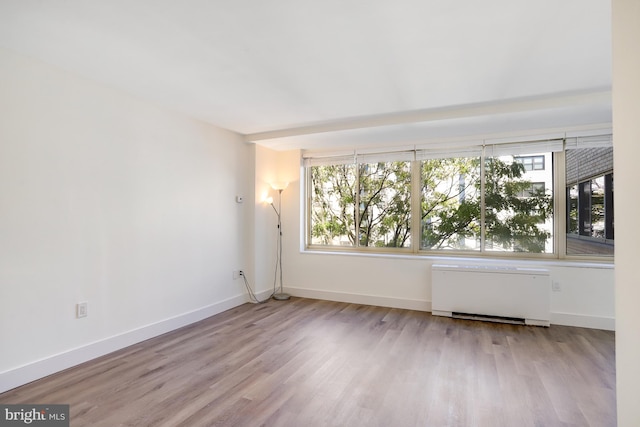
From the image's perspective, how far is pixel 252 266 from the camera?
470 centimetres

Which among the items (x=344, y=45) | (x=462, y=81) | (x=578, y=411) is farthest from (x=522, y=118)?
(x=578, y=411)

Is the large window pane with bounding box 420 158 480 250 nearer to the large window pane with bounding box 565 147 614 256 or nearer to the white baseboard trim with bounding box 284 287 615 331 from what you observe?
the white baseboard trim with bounding box 284 287 615 331

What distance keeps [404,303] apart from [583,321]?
2.00 metres

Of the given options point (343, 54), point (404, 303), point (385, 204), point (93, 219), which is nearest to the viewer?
point (343, 54)

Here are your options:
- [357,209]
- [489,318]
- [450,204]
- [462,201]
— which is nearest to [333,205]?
[357,209]

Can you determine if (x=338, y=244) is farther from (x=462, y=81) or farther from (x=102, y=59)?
(x=102, y=59)

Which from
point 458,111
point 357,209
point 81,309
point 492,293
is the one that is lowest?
point 492,293

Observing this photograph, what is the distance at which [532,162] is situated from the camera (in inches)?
161

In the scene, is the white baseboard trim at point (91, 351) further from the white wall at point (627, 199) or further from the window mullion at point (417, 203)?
the white wall at point (627, 199)

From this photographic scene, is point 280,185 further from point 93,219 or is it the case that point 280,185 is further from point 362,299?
point 93,219

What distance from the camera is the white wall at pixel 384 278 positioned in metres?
3.62

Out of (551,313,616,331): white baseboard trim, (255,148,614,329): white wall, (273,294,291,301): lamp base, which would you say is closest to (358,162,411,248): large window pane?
(255,148,614,329): white wall

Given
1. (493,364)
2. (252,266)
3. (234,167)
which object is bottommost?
(493,364)

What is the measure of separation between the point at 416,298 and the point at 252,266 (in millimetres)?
2363
